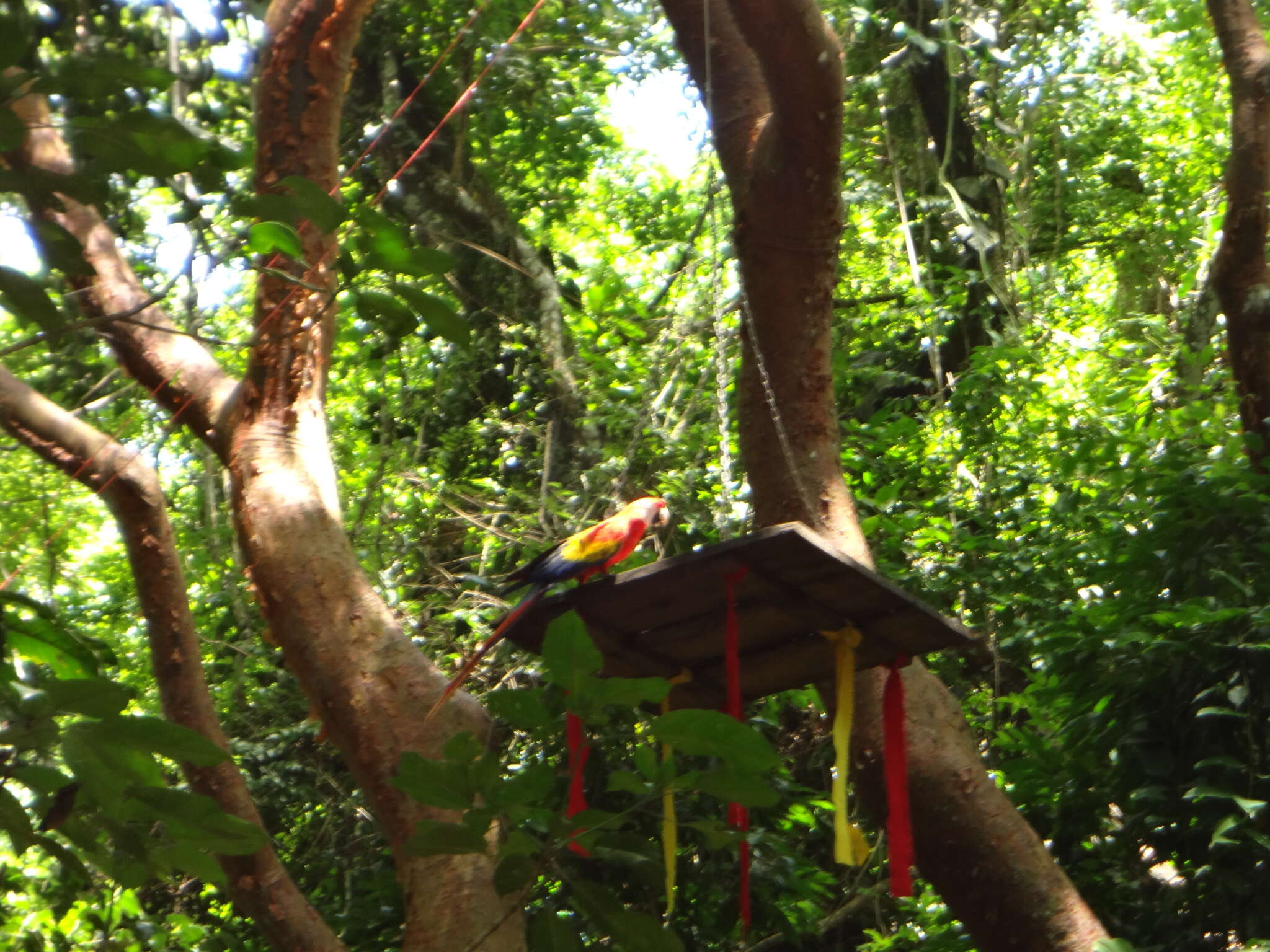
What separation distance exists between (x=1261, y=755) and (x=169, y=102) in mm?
3901

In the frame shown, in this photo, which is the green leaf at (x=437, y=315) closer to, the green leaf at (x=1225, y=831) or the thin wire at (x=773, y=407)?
the thin wire at (x=773, y=407)

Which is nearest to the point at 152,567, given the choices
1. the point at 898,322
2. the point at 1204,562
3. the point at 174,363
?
the point at 174,363

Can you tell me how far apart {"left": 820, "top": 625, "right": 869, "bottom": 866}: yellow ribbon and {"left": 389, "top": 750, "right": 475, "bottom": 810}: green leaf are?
49.5 inches

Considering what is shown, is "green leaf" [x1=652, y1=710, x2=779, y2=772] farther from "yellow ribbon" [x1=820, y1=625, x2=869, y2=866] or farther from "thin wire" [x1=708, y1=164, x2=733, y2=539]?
"thin wire" [x1=708, y1=164, x2=733, y2=539]

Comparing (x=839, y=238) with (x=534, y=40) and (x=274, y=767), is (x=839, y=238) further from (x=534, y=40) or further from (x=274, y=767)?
(x=534, y=40)

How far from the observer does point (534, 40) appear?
5.96 m

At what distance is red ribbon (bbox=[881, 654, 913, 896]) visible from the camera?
2.18 m

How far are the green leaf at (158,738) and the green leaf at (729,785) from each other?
385mm

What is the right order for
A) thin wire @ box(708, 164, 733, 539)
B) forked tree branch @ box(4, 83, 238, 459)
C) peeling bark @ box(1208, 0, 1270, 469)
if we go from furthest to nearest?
peeling bark @ box(1208, 0, 1270, 469) < thin wire @ box(708, 164, 733, 539) < forked tree branch @ box(4, 83, 238, 459)

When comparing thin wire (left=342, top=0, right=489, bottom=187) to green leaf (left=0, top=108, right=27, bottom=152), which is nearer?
green leaf (left=0, top=108, right=27, bottom=152)

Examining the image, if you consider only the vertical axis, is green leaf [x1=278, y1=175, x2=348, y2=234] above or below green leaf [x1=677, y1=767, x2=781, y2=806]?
above

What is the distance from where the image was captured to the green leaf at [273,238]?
42.8 inches

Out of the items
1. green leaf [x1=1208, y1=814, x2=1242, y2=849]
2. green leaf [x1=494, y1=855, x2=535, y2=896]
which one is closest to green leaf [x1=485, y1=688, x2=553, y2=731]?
green leaf [x1=494, y1=855, x2=535, y2=896]

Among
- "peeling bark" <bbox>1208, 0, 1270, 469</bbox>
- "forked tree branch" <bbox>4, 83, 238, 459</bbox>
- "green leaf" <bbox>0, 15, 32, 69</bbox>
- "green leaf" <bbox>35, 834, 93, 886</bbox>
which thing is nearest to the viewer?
"green leaf" <bbox>0, 15, 32, 69</bbox>
